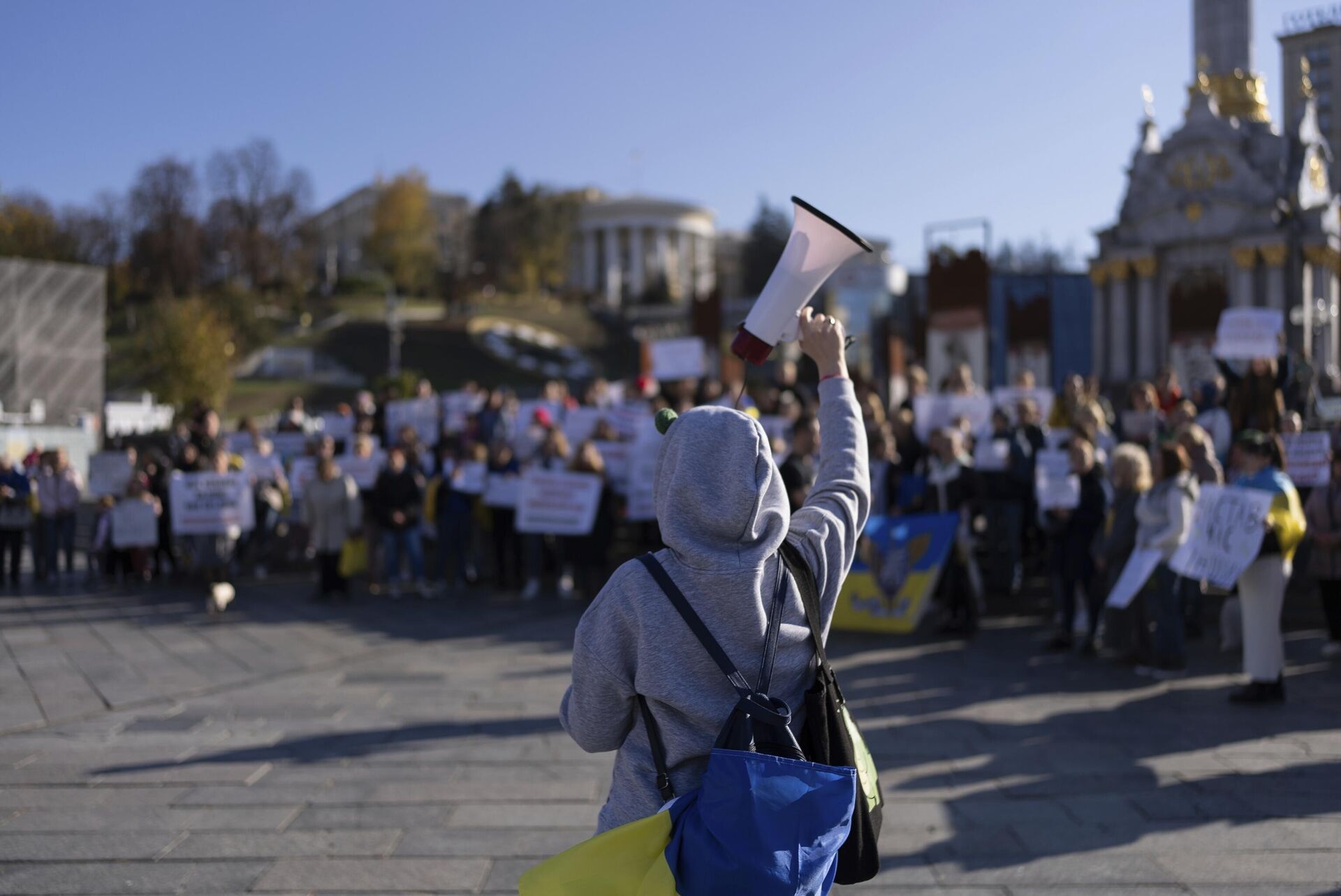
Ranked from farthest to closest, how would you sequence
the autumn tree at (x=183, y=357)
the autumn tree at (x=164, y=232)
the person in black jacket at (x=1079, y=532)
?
the autumn tree at (x=164, y=232) → the autumn tree at (x=183, y=357) → the person in black jacket at (x=1079, y=532)

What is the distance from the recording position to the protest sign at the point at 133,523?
13852 mm

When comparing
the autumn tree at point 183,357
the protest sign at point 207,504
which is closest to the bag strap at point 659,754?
the protest sign at point 207,504

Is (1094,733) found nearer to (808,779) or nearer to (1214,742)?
(1214,742)

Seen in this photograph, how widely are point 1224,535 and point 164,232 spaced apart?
7886 centimetres

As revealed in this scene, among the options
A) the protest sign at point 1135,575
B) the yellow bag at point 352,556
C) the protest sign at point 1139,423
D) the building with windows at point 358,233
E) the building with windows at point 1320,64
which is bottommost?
the yellow bag at point 352,556

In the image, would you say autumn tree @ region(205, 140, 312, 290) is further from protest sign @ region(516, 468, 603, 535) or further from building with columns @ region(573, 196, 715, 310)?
protest sign @ region(516, 468, 603, 535)

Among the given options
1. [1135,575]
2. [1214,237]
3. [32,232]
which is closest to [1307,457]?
[1135,575]

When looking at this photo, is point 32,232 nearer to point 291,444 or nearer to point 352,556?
point 291,444

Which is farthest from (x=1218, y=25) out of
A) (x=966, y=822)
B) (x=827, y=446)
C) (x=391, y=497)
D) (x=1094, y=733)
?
(x=827, y=446)

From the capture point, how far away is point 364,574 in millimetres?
14766

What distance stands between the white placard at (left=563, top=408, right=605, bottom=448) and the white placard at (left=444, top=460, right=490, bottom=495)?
215cm

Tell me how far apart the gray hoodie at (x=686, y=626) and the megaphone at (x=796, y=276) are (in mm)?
684

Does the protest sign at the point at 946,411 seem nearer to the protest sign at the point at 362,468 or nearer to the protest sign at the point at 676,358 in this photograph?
the protest sign at the point at 676,358

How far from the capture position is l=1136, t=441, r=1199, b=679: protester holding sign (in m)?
8.41
